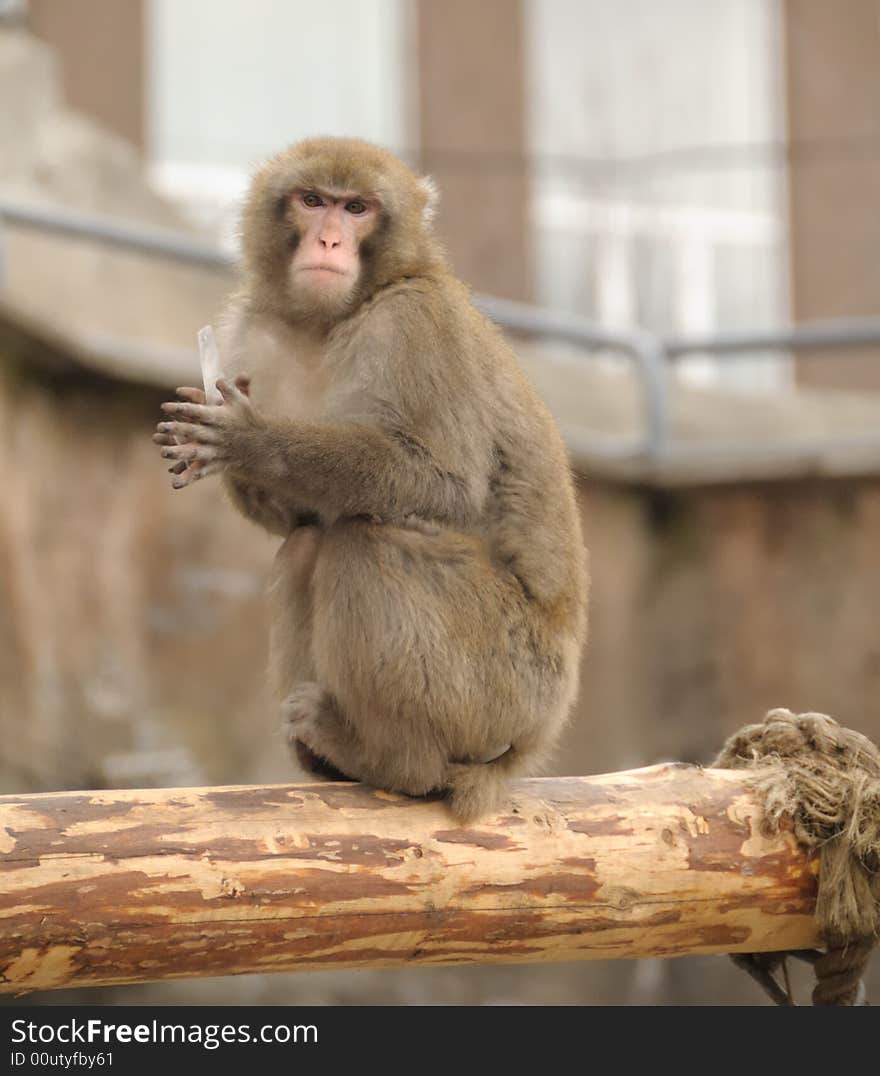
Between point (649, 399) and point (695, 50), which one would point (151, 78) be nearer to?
point (695, 50)

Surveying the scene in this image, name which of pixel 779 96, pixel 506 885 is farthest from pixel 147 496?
pixel 779 96

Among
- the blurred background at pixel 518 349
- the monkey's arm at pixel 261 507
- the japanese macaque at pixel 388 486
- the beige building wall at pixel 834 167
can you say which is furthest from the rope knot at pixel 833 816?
the beige building wall at pixel 834 167

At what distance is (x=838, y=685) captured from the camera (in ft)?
31.0

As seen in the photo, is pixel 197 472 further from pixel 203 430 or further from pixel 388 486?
pixel 388 486

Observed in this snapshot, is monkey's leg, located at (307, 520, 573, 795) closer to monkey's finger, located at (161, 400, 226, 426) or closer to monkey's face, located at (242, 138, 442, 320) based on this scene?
monkey's finger, located at (161, 400, 226, 426)

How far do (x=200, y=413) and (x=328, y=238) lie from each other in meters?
0.72

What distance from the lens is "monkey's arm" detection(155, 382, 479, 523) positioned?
411 centimetres

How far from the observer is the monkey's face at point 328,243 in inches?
177

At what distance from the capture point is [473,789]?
4223mm

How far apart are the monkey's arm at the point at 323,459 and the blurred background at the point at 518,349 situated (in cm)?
131

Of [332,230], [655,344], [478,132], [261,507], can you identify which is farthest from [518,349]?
[332,230]

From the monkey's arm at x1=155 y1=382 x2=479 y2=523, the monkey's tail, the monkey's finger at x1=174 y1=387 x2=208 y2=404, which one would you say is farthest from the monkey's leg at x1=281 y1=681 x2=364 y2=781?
the monkey's finger at x1=174 y1=387 x2=208 y2=404

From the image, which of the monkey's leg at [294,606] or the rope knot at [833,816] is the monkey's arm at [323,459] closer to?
the monkey's leg at [294,606]

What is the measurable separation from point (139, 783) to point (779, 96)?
1065 centimetres
